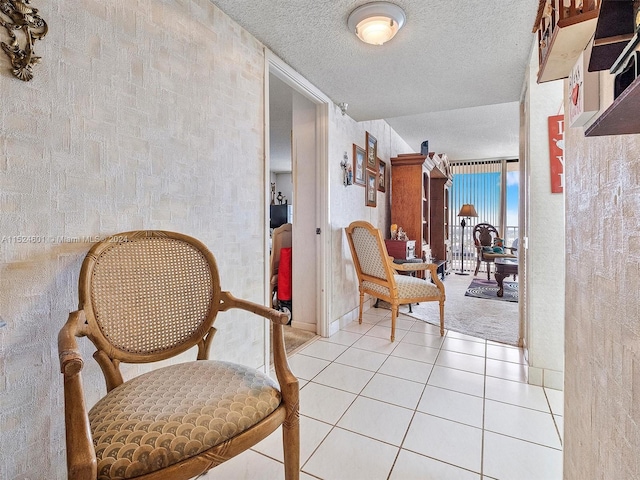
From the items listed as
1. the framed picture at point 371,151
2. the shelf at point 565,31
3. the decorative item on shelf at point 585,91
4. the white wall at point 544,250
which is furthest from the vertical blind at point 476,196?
the decorative item on shelf at point 585,91

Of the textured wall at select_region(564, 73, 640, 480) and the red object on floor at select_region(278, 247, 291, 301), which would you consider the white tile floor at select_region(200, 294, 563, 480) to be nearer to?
the textured wall at select_region(564, 73, 640, 480)

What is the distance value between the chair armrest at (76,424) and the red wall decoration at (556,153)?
2408mm

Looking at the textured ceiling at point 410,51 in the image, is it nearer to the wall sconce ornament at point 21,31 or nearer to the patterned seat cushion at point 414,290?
the wall sconce ornament at point 21,31

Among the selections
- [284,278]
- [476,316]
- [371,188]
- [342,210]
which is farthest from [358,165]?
[476,316]

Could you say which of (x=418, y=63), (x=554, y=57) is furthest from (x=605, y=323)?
(x=418, y=63)

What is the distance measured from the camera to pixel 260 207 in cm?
194

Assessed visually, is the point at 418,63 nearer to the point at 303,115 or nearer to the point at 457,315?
the point at 303,115

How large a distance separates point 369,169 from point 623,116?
3.35m

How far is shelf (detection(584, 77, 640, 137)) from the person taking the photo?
38cm

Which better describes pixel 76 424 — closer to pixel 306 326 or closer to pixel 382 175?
pixel 306 326

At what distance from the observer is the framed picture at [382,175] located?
4.11m

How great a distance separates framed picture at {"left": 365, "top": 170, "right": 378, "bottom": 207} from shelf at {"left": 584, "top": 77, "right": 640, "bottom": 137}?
10.4 feet

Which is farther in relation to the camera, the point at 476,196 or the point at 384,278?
the point at 476,196

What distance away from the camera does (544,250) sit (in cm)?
198
